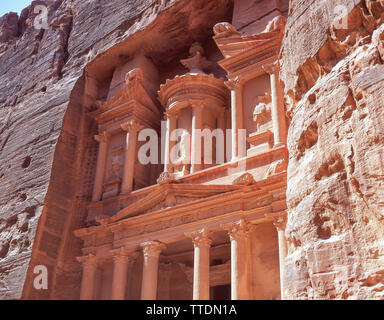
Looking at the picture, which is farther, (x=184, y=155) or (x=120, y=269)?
(x=184, y=155)

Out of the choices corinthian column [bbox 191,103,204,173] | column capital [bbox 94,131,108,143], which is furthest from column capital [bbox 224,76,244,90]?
column capital [bbox 94,131,108,143]

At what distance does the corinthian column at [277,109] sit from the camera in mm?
12438

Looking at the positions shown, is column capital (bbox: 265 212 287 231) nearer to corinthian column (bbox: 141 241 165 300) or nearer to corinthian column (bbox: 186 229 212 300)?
corinthian column (bbox: 186 229 212 300)

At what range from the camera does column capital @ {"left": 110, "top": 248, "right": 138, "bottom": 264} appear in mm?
→ 13547

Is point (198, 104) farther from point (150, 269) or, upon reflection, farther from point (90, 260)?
point (90, 260)

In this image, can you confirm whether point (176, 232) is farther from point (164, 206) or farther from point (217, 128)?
point (217, 128)

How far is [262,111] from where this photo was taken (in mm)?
13398

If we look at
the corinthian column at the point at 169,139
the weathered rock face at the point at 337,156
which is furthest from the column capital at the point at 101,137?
the weathered rock face at the point at 337,156

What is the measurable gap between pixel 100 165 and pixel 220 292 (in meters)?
5.91

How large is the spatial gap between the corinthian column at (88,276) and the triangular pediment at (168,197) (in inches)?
55.6

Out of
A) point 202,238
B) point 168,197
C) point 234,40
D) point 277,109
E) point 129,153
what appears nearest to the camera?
point 202,238

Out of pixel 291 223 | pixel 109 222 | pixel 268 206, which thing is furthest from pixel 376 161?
pixel 109 222

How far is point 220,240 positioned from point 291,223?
1003 cm

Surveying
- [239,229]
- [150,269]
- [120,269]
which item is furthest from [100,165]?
[239,229]
